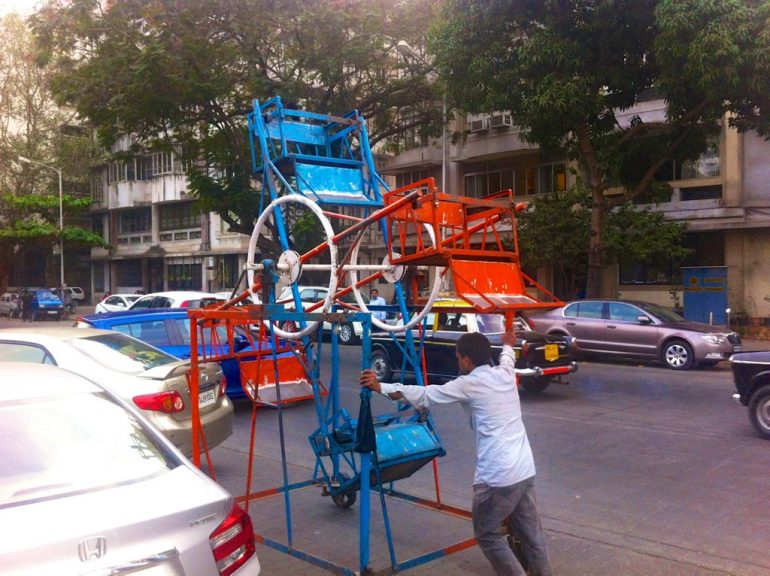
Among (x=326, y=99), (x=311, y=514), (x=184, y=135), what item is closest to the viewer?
(x=311, y=514)

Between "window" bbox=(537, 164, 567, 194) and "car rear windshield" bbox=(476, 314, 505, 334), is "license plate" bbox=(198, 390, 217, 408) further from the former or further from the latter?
"window" bbox=(537, 164, 567, 194)

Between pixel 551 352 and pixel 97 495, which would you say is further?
pixel 551 352

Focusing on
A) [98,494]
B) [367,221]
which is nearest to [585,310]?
[367,221]

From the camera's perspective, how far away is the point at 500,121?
1150 inches

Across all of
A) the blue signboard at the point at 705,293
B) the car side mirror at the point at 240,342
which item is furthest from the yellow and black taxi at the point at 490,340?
the blue signboard at the point at 705,293

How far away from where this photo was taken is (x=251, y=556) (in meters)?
3.21

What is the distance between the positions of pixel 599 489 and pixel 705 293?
19799mm

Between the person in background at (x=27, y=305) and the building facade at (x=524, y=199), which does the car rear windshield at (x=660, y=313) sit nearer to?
the building facade at (x=524, y=199)

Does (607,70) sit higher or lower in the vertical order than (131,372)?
higher

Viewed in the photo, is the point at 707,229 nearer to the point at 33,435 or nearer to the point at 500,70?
the point at 500,70

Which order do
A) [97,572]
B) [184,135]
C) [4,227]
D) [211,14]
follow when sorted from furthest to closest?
[4,227]
[184,135]
[211,14]
[97,572]

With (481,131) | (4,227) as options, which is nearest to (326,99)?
(481,131)

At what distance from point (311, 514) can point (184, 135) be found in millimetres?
17068

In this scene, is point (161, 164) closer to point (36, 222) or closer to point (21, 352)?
point (36, 222)
